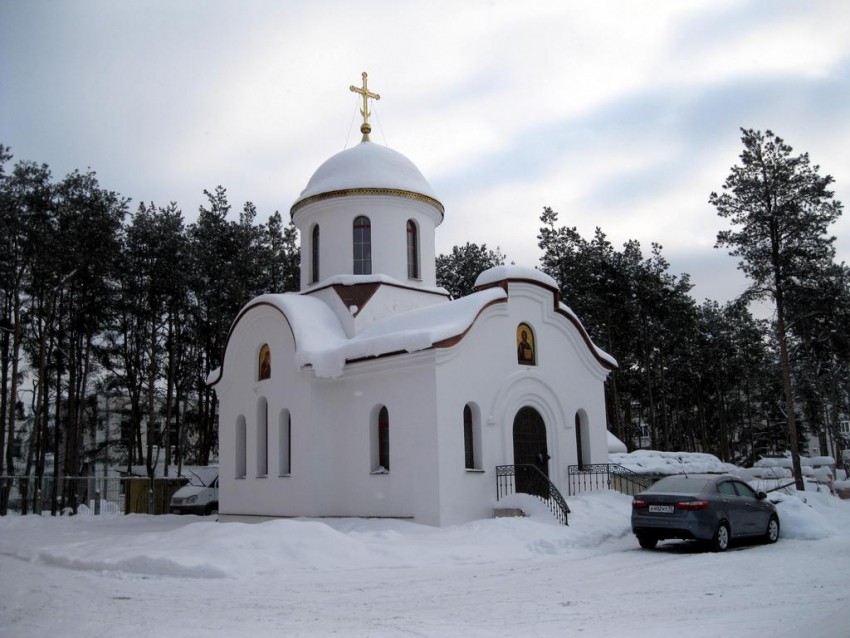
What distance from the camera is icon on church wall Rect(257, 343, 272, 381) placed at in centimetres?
1970

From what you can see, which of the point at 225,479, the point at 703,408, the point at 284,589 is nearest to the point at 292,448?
the point at 225,479

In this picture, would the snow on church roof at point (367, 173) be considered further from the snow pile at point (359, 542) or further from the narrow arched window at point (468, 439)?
the snow pile at point (359, 542)

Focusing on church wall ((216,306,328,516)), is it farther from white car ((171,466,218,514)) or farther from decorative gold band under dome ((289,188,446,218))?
white car ((171,466,218,514))

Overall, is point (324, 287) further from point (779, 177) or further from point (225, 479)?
point (779, 177)

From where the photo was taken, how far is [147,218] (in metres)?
32.8

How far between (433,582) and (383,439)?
7.54 m

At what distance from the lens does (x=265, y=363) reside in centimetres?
1997

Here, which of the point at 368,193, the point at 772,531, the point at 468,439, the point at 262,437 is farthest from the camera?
the point at 368,193

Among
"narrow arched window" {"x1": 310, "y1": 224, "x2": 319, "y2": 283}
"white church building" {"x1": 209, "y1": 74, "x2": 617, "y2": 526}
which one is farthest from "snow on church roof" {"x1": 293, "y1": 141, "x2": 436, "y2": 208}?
"narrow arched window" {"x1": 310, "y1": 224, "x2": 319, "y2": 283}

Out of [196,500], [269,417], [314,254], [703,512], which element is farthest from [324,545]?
[196,500]

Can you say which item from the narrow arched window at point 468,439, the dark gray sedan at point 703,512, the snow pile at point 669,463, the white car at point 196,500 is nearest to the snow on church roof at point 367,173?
the narrow arched window at point 468,439

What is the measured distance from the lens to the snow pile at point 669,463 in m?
23.9

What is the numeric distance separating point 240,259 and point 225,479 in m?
14.1

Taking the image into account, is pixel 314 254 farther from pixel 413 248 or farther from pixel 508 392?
pixel 508 392
